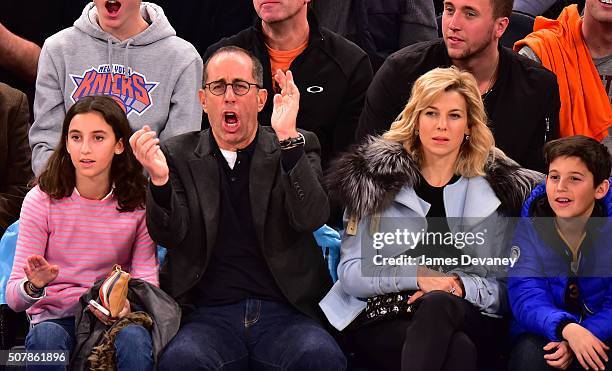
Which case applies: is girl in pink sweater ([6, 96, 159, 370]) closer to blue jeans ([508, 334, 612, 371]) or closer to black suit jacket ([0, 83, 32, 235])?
black suit jacket ([0, 83, 32, 235])

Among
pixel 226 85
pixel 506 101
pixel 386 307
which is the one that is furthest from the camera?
pixel 506 101

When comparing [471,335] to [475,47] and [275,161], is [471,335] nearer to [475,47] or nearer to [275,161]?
[275,161]

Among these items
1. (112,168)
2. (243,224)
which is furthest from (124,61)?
(243,224)

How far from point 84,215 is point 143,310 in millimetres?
448

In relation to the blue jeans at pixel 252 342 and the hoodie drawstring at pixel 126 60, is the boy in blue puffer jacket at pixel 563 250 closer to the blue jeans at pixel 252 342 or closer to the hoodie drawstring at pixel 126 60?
the blue jeans at pixel 252 342

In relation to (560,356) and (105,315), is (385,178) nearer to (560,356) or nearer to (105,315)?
(560,356)

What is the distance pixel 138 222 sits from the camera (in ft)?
13.6

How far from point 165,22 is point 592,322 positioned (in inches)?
93.6

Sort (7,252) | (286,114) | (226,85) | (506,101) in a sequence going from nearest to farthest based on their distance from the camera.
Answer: (286,114), (226,85), (7,252), (506,101)

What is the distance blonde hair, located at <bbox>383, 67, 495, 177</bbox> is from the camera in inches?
164

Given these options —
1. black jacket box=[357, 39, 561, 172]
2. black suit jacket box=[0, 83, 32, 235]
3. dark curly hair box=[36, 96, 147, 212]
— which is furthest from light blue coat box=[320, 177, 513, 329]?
black suit jacket box=[0, 83, 32, 235]

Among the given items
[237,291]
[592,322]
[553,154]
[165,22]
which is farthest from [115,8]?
[592,322]

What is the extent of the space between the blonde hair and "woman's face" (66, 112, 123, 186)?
3.57ft

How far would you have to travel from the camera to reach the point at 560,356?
3.79 m
